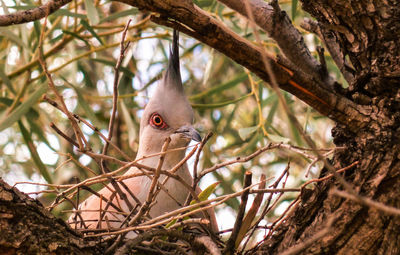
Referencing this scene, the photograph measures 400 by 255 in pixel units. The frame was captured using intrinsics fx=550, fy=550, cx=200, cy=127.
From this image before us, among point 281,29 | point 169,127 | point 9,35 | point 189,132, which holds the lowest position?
point 281,29

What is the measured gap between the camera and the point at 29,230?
5.15 ft

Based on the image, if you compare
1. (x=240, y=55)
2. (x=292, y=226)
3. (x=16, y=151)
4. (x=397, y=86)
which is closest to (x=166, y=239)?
(x=292, y=226)

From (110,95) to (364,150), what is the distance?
2.61 metres

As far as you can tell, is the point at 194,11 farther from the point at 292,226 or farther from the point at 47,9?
the point at 292,226

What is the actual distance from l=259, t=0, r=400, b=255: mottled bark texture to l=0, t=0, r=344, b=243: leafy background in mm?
1110

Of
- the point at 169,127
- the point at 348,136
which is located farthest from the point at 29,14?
the point at 169,127

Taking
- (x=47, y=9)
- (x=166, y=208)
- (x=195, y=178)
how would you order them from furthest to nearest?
1. (x=166, y=208)
2. (x=195, y=178)
3. (x=47, y=9)

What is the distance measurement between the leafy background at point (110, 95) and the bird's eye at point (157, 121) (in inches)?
11.9

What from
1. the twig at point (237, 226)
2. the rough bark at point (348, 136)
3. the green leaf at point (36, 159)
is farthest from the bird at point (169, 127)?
the rough bark at point (348, 136)

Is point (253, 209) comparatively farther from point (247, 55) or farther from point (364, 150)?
point (247, 55)

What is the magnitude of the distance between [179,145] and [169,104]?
0.91 feet

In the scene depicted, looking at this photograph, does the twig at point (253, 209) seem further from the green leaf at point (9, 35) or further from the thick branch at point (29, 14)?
the green leaf at point (9, 35)

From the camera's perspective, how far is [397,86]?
1.60m

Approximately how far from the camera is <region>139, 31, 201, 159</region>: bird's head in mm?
3035
